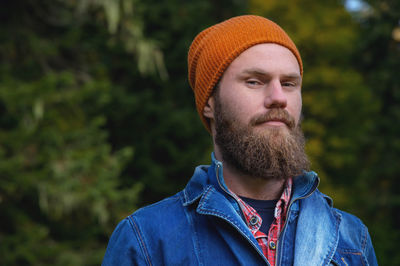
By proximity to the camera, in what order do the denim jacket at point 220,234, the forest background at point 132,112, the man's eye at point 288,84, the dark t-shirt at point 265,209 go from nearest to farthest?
the denim jacket at point 220,234 < the dark t-shirt at point 265,209 < the man's eye at point 288,84 < the forest background at point 132,112

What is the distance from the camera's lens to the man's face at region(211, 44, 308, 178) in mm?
1988

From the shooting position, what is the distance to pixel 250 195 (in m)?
2.03

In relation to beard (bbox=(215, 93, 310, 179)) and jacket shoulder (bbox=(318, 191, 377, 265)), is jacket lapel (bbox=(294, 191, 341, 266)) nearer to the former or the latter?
jacket shoulder (bbox=(318, 191, 377, 265))

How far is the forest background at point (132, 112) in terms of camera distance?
6785 millimetres

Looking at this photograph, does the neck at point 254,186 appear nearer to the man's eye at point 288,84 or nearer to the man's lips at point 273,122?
the man's lips at point 273,122

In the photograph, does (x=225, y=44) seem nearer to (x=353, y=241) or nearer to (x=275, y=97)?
(x=275, y=97)

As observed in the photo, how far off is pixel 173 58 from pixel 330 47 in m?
5.85

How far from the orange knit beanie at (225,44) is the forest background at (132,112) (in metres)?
4.46

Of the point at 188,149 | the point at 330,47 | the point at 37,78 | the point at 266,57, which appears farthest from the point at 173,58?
the point at 266,57

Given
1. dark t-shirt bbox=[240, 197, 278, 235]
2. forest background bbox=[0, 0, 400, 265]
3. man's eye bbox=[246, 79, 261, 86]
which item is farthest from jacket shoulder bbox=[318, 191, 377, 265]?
forest background bbox=[0, 0, 400, 265]

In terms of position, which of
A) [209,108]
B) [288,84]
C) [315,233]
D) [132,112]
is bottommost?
[132,112]

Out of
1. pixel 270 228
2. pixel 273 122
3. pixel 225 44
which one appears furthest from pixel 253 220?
pixel 225 44

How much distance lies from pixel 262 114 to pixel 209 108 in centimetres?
35

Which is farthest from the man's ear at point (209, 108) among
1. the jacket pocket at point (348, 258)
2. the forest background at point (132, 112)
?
the forest background at point (132, 112)
